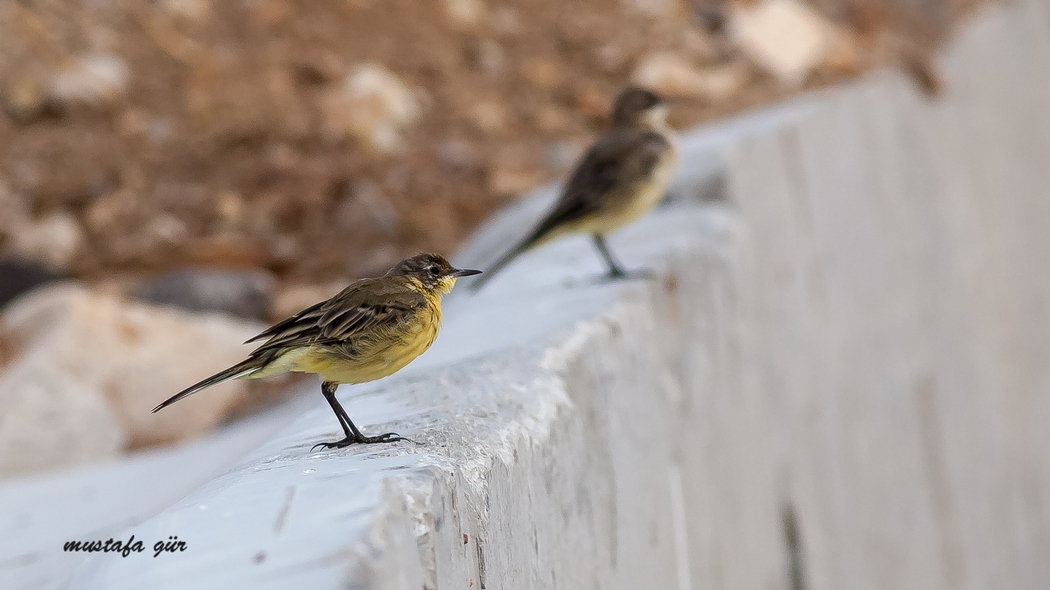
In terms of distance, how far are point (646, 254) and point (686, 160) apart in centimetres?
115

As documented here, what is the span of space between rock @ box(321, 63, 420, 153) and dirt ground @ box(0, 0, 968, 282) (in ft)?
0.25

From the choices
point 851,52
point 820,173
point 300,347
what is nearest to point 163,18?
point 820,173

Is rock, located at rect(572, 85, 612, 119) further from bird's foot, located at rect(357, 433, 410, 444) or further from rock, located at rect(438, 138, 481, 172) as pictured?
bird's foot, located at rect(357, 433, 410, 444)

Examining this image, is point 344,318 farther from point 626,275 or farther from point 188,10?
point 188,10

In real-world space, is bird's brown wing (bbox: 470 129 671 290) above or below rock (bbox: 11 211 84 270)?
below

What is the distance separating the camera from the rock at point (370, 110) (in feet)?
28.7

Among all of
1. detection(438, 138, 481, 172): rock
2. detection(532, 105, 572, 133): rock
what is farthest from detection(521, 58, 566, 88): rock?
detection(438, 138, 481, 172): rock

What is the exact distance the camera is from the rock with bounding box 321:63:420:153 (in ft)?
28.7

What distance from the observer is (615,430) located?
3.89m

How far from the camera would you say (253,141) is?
865cm

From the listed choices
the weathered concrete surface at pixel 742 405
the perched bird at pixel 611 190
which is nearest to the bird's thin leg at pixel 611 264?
the perched bird at pixel 611 190

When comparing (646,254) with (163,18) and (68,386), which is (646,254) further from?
(163,18)

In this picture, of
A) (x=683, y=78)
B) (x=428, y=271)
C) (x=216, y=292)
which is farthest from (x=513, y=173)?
(x=428, y=271)

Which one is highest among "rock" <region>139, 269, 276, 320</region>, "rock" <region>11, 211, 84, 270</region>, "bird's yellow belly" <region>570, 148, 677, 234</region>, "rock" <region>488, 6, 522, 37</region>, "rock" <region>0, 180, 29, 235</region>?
"rock" <region>488, 6, 522, 37</region>
